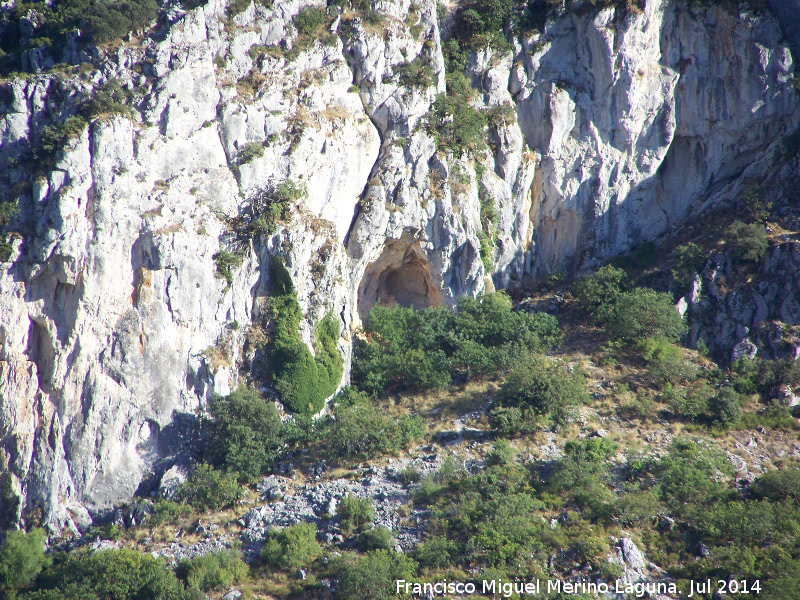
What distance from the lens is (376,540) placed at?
20.7 metres

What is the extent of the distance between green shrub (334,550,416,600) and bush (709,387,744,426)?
45.1ft

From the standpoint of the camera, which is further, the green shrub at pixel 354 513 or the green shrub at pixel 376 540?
the green shrub at pixel 354 513

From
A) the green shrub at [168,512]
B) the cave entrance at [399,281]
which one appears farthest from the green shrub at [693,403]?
the green shrub at [168,512]

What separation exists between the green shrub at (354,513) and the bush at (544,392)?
7271 mm

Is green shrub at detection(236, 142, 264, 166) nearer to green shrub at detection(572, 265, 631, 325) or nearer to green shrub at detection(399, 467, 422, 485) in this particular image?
green shrub at detection(399, 467, 422, 485)

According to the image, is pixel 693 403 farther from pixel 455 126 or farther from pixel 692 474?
pixel 455 126

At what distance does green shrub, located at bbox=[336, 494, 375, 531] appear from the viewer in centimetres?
2164

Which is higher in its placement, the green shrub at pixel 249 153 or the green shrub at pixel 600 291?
the green shrub at pixel 249 153

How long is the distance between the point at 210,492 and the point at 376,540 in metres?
6.19

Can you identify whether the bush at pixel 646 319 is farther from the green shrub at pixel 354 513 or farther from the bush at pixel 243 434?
the bush at pixel 243 434

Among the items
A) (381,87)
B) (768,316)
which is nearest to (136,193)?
(381,87)

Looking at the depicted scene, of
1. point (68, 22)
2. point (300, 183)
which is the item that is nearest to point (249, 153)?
point (300, 183)

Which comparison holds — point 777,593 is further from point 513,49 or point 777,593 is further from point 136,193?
point 513,49

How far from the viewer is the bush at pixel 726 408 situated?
25250mm
